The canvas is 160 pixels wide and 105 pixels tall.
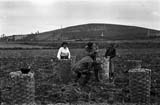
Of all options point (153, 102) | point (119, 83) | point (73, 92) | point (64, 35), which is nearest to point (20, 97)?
point (73, 92)

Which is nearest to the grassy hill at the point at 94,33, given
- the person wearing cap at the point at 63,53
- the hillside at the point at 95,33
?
the hillside at the point at 95,33

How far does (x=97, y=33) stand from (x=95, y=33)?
2.14ft

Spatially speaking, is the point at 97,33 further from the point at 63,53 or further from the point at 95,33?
the point at 63,53

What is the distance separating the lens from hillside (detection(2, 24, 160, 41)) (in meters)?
65.8

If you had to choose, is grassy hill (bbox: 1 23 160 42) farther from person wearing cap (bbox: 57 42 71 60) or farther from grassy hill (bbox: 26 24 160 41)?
person wearing cap (bbox: 57 42 71 60)

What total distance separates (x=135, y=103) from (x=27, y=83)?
336cm

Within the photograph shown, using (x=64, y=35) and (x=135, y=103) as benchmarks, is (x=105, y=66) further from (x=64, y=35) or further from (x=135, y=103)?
(x=64, y=35)

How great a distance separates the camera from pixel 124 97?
7.94 m

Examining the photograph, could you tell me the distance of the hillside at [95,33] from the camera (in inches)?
2591

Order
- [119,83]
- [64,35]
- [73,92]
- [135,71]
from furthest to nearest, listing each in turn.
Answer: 1. [64,35]
2. [119,83]
3. [73,92]
4. [135,71]

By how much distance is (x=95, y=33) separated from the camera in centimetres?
7312

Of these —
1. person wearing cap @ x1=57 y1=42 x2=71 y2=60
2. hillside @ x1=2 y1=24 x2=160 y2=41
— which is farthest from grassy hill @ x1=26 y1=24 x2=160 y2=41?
person wearing cap @ x1=57 y1=42 x2=71 y2=60

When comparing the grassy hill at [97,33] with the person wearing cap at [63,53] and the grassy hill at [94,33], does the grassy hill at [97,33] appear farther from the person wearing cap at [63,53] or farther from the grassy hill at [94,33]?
the person wearing cap at [63,53]

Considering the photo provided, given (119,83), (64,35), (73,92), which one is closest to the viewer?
(73,92)
